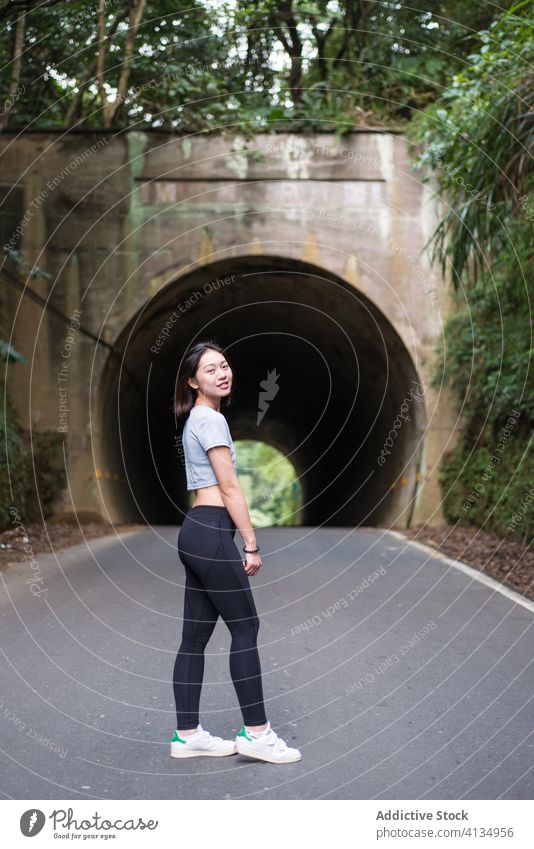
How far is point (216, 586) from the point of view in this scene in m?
3.74

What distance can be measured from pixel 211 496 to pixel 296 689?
1632 mm

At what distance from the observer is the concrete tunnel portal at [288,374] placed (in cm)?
1554

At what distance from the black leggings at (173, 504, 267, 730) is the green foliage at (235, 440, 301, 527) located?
1877 inches

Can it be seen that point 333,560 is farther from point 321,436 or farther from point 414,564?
point 321,436

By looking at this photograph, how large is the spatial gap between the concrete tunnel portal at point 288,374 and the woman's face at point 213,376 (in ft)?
24.4

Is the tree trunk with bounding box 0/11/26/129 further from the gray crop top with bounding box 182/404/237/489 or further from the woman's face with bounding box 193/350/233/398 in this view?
the gray crop top with bounding box 182/404/237/489

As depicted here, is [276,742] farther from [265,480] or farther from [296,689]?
[265,480]

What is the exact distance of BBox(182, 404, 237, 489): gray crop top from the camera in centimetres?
378

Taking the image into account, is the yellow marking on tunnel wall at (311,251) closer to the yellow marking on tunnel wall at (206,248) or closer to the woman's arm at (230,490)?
the yellow marking on tunnel wall at (206,248)

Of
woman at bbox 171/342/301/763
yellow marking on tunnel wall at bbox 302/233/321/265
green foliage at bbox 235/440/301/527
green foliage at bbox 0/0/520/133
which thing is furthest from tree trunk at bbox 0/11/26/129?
green foliage at bbox 235/440/301/527

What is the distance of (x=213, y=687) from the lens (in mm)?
4977

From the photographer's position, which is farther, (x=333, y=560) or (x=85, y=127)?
(x=85, y=127)

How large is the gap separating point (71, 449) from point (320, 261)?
16.9 ft

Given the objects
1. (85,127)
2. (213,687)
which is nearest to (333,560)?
(213,687)
